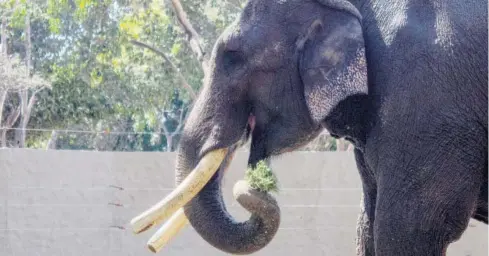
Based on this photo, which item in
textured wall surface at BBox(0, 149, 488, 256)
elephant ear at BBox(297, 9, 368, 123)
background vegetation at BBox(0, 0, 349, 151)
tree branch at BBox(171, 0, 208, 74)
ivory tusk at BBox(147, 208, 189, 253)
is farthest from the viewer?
background vegetation at BBox(0, 0, 349, 151)

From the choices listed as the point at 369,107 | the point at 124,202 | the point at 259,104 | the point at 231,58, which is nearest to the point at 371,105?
the point at 369,107

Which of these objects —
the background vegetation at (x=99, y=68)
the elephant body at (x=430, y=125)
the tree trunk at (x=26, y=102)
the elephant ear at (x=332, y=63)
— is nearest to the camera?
the elephant body at (x=430, y=125)

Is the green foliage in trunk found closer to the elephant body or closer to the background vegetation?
the elephant body

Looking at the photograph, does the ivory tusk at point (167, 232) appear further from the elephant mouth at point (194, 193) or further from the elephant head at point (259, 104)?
the elephant head at point (259, 104)

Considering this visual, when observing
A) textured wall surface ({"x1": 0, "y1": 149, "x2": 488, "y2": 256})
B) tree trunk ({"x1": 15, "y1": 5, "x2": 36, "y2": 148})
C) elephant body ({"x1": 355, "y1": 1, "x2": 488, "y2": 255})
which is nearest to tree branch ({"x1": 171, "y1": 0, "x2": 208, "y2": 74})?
textured wall surface ({"x1": 0, "y1": 149, "x2": 488, "y2": 256})

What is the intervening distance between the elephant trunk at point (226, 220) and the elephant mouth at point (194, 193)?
1 centimetres

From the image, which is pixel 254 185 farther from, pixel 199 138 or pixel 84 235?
pixel 84 235

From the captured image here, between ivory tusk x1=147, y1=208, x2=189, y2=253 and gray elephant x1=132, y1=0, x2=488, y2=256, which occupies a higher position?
gray elephant x1=132, y1=0, x2=488, y2=256

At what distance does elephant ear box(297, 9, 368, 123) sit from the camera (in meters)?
4.87

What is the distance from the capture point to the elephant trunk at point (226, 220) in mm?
5074

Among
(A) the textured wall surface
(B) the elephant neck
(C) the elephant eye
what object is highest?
(C) the elephant eye

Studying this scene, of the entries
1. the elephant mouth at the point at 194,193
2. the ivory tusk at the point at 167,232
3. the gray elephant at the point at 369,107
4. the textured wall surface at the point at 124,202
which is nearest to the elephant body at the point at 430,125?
the gray elephant at the point at 369,107

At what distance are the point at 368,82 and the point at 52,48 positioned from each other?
19722 mm

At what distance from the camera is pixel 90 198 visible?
942 cm
